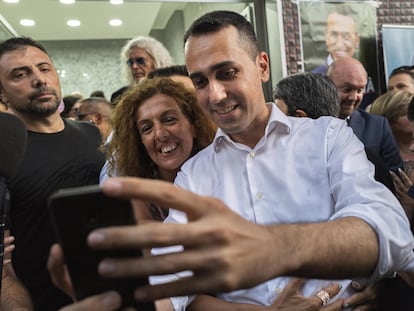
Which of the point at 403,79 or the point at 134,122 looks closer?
the point at 134,122

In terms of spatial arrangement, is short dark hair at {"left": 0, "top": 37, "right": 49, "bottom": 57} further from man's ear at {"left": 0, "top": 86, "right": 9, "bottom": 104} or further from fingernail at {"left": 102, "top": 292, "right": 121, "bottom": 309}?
fingernail at {"left": 102, "top": 292, "right": 121, "bottom": 309}

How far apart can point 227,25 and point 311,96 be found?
28.2 inches

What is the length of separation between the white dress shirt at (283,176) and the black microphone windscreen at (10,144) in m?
0.38

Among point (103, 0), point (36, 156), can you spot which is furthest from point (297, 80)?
point (103, 0)

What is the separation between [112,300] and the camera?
0.48 metres

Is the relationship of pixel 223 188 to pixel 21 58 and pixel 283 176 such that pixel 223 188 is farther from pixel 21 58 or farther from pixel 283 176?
pixel 21 58

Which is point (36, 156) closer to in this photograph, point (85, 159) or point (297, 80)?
point (85, 159)

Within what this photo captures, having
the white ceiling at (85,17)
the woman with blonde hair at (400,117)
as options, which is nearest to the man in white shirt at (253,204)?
the woman with blonde hair at (400,117)

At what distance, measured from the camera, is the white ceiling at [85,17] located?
4137 mm

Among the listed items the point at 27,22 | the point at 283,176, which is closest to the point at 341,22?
the point at 27,22

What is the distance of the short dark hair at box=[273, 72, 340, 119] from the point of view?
1909mm

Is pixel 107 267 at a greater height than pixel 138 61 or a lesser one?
lesser

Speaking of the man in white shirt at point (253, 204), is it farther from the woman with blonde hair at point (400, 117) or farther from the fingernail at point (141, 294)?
the woman with blonde hair at point (400, 117)

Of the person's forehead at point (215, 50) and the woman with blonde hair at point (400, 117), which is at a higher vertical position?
the person's forehead at point (215, 50)
